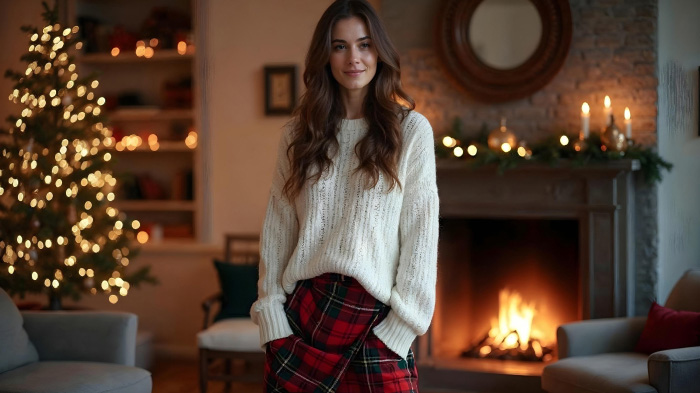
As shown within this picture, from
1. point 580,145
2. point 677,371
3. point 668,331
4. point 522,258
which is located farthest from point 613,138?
point 677,371

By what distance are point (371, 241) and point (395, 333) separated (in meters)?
0.21

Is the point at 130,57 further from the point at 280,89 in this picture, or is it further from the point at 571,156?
the point at 571,156

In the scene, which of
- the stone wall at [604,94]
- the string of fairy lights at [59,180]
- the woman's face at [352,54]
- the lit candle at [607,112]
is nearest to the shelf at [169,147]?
the string of fairy lights at [59,180]

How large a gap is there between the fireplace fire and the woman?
3.04 m

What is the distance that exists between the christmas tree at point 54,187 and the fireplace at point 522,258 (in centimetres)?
182

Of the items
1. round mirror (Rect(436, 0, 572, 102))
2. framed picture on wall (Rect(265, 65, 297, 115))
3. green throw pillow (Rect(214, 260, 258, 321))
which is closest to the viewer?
round mirror (Rect(436, 0, 572, 102))

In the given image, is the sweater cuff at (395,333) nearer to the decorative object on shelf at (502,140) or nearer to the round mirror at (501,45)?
the decorative object on shelf at (502,140)

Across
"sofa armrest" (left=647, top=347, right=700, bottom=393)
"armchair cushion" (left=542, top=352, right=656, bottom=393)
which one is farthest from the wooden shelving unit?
"sofa armrest" (left=647, top=347, right=700, bottom=393)

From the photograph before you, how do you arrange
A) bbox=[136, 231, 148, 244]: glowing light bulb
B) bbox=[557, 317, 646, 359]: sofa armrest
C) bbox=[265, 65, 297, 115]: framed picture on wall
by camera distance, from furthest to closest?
→ bbox=[136, 231, 148, 244]: glowing light bulb < bbox=[265, 65, 297, 115]: framed picture on wall < bbox=[557, 317, 646, 359]: sofa armrest

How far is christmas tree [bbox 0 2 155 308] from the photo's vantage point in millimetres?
4391

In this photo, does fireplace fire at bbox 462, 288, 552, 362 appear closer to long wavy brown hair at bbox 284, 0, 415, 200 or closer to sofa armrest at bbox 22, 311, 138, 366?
sofa armrest at bbox 22, 311, 138, 366

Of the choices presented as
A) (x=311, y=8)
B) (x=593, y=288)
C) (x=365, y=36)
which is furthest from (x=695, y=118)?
(x=365, y=36)

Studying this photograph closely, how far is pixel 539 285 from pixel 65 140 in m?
2.86

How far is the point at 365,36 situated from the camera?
1.81m
